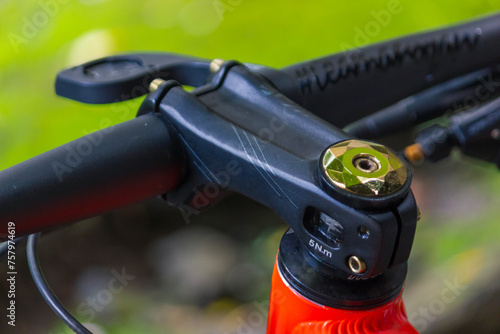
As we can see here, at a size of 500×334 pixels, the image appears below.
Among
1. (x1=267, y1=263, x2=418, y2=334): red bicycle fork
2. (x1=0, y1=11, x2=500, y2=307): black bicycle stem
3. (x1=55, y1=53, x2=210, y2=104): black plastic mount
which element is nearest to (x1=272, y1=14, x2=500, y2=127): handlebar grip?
(x1=0, y1=11, x2=500, y2=307): black bicycle stem

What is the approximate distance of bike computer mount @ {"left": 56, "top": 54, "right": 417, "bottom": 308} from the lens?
0.37m

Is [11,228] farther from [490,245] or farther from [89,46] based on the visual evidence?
[490,245]

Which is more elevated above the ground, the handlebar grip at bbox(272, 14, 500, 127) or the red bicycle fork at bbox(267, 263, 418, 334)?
the handlebar grip at bbox(272, 14, 500, 127)

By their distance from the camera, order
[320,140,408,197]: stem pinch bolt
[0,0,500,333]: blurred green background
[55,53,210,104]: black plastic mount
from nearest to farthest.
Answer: [320,140,408,197]: stem pinch bolt, [55,53,210,104]: black plastic mount, [0,0,500,333]: blurred green background

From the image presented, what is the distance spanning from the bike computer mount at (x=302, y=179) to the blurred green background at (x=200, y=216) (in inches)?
10.3

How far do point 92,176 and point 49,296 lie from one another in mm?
132

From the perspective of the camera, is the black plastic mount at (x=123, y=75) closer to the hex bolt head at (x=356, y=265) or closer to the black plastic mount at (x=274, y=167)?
the black plastic mount at (x=274, y=167)

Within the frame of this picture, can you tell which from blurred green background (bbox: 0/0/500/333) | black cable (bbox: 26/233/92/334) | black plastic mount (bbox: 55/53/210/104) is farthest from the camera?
blurred green background (bbox: 0/0/500/333)

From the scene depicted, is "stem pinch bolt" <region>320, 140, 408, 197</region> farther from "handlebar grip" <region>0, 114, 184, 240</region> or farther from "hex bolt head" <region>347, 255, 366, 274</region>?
"handlebar grip" <region>0, 114, 184, 240</region>

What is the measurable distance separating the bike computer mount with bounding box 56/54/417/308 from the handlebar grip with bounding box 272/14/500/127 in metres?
0.07

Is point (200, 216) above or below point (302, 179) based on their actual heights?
below

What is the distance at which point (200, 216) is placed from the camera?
2.68ft

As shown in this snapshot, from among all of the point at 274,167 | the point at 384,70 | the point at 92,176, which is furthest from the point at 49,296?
the point at 384,70

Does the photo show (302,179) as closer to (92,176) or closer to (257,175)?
(257,175)
